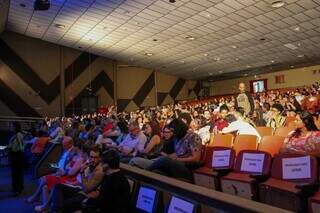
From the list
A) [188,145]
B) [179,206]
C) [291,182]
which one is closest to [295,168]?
[291,182]

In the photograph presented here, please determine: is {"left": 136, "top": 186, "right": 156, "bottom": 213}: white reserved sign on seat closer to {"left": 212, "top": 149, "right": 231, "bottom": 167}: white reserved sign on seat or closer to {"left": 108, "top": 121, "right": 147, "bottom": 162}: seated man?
{"left": 212, "top": 149, "right": 231, "bottom": 167}: white reserved sign on seat

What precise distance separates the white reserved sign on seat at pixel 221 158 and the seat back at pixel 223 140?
0.60 metres

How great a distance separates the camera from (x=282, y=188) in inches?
132

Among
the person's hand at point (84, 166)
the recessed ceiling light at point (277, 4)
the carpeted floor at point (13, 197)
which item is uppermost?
the recessed ceiling light at point (277, 4)

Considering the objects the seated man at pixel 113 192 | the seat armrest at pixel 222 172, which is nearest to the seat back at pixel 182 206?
the seated man at pixel 113 192

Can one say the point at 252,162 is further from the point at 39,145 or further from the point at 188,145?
the point at 39,145

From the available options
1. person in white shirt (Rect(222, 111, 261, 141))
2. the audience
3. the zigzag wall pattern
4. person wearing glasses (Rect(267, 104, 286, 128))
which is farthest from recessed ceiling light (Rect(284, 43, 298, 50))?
person in white shirt (Rect(222, 111, 261, 141))

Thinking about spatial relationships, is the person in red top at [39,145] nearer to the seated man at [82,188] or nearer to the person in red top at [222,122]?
the seated man at [82,188]

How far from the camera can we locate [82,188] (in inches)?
188

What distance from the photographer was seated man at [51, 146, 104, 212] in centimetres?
420

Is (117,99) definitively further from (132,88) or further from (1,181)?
(1,181)

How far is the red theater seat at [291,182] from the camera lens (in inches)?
125

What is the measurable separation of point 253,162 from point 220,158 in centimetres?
55

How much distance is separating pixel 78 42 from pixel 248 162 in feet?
50.4
